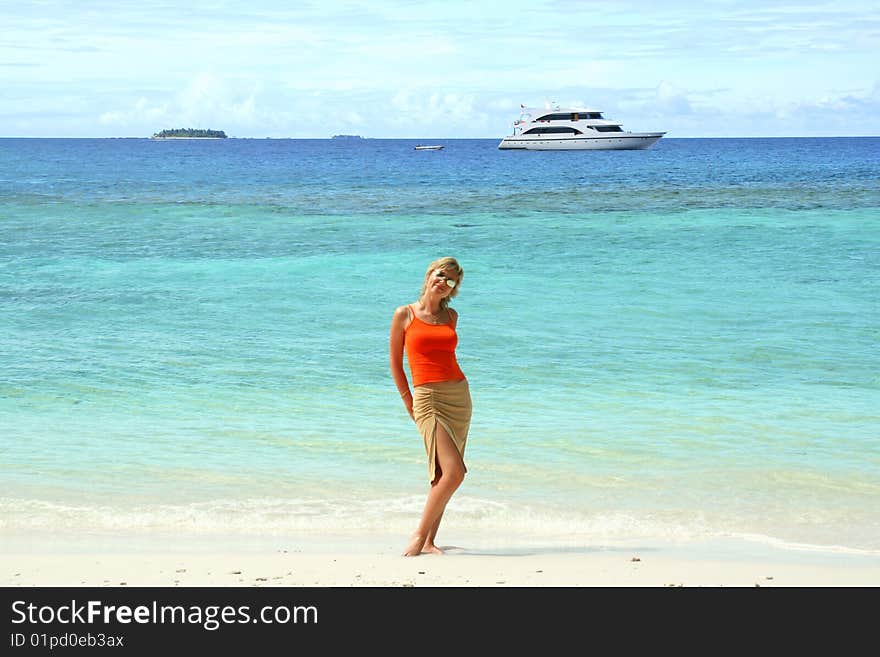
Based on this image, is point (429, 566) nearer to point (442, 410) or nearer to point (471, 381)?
point (442, 410)

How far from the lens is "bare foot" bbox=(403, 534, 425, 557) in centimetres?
533

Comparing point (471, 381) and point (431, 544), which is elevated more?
point (471, 381)

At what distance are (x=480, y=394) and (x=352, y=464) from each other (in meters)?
2.56

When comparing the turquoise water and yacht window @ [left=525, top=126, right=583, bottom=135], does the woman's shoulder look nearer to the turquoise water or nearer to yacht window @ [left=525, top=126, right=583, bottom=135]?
the turquoise water

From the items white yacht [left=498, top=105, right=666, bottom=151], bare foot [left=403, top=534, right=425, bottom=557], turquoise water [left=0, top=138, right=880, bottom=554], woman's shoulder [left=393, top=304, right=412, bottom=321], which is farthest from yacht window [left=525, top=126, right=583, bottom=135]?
bare foot [left=403, top=534, right=425, bottom=557]

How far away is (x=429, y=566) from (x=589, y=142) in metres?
85.4

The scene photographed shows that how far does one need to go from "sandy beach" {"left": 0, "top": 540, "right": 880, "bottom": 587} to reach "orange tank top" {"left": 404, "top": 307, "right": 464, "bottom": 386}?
0.94 m

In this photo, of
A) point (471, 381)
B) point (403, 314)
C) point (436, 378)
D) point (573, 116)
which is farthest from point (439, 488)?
point (573, 116)

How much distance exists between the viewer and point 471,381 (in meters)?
10.2

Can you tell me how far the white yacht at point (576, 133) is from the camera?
88.1m

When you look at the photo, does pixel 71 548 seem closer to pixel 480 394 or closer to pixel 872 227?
pixel 480 394

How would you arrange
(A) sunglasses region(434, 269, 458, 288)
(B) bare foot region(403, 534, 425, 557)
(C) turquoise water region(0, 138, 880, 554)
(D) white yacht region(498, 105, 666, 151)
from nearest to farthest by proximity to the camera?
(A) sunglasses region(434, 269, 458, 288)
(B) bare foot region(403, 534, 425, 557)
(C) turquoise water region(0, 138, 880, 554)
(D) white yacht region(498, 105, 666, 151)

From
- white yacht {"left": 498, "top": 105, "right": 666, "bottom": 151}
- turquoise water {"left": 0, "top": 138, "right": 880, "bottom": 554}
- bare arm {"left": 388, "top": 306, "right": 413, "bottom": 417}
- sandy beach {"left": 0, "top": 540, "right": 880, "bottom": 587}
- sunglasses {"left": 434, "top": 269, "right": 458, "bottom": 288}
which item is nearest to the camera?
sandy beach {"left": 0, "top": 540, "right": 880, "bottom": 587}

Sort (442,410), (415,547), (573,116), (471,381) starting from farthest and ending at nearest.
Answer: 1. (573,116)
2. (471,381)
3. (415,547)
4. (442,410)
